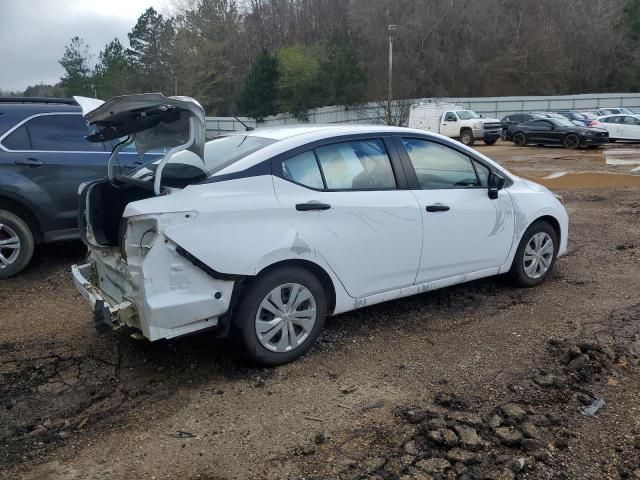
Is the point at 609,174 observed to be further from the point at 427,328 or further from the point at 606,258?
the point at 427,328

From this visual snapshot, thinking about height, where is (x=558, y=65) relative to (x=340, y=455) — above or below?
above

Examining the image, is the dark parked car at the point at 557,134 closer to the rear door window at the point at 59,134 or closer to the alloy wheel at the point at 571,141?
the alloy wheel at the point at 571,141

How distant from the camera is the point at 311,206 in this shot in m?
3.82

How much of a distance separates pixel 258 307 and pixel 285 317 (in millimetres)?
237

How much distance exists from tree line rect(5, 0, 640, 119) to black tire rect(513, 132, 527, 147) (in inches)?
911

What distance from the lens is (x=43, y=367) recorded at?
13.0ft

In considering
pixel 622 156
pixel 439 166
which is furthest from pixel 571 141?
pixel 439 166

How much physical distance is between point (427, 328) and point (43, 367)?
288cm

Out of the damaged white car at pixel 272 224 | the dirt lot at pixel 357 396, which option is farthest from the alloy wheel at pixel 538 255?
the damaged white car at pixel 272 224

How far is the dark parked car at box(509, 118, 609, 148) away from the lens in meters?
24.0

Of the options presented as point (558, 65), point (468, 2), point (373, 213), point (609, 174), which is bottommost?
point (609, 174)

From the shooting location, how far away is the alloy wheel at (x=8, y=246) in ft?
18.8

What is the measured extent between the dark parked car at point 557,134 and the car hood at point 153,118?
23.9 m

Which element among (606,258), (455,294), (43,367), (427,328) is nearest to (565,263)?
(606,258)
